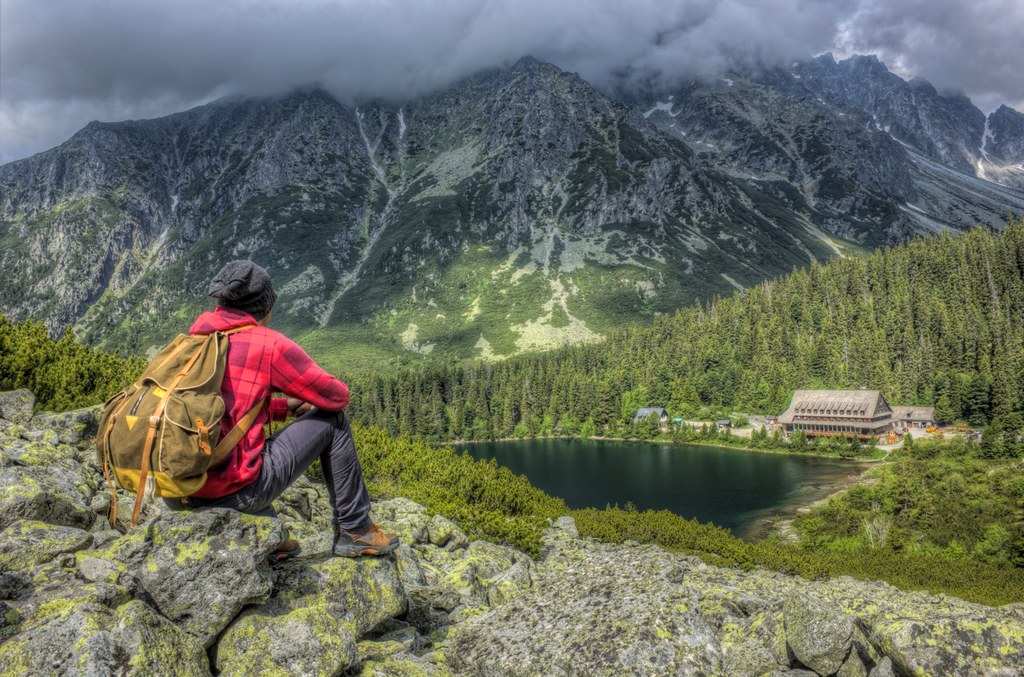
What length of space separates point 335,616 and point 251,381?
296 cm

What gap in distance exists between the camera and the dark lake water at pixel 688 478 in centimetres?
6594

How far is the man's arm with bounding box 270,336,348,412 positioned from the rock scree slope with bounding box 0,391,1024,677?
5.17ft

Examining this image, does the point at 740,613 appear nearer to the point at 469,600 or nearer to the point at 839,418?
the point at 469,600

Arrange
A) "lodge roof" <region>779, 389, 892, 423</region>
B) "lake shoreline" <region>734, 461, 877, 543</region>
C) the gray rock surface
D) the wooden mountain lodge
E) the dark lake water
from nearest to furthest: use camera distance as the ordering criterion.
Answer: the gray rock surface → "lake shoreline" <region>734, 461, 877, 543</region> → the dark lake water → the wooden mountain lodge → "lodge roof" <region>779, 389, 892, 423</region>

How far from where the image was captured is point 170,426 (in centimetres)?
461

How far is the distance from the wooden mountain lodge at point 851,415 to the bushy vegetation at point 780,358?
598 centimetres

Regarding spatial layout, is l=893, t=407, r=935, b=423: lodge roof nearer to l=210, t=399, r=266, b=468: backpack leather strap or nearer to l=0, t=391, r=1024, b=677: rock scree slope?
l=0, t=391, r=1024, b=677: rock scree slope


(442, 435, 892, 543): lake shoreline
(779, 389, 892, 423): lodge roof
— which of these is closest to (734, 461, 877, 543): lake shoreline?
(442, 435, 892, 543): lake shoreline

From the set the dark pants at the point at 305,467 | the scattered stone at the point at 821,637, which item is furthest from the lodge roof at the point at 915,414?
the dark pants at the point at 305,467

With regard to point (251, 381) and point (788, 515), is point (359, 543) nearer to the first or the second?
point (251, 381)

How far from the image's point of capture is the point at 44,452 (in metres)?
10.1

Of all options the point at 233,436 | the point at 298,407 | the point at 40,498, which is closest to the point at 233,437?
the point at 233,436

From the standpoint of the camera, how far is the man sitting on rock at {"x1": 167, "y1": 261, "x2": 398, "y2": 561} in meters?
5.34

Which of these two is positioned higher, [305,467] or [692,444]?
[305,467]
